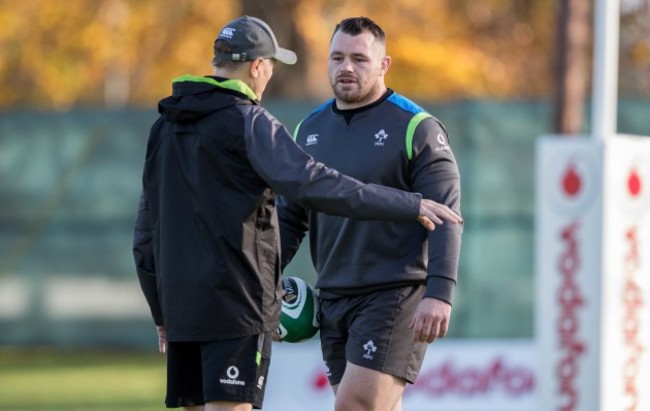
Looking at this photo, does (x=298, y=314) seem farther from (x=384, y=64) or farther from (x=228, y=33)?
(x=228, y=33)

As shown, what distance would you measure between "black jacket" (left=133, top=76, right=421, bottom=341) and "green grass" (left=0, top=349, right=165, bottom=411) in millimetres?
6344

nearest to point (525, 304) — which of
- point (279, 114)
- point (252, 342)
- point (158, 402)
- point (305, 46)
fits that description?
point (279, 114)

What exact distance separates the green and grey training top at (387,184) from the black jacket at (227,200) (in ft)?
2.17

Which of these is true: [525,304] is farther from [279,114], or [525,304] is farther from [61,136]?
[61,136]

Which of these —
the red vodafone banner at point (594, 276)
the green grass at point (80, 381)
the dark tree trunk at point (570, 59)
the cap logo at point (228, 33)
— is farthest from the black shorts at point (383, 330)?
the dark tree trunk at point (570, 59)

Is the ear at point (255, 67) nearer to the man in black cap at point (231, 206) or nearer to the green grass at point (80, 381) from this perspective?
the man in black cap at point (231, 206)

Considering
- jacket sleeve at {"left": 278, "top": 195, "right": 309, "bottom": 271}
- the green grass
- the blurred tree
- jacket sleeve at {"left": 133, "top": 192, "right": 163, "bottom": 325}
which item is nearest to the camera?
jacket sleeve at {"left": 133, "top": 192, "right": 163, "bottom": 325}

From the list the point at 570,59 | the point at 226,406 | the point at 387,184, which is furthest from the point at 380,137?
the point at 570,59

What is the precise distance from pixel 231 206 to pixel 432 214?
0.79 metres

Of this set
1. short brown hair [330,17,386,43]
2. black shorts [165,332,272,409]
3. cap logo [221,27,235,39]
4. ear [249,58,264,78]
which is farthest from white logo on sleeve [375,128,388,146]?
black shorts [165,332,272,409]

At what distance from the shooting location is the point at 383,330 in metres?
6.72

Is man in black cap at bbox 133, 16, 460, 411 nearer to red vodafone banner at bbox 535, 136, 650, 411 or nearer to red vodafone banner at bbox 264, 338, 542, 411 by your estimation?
red vodafone banner at bbox 535, 136, 650, 411

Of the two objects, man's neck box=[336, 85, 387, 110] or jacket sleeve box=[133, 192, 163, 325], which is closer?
jacket sleeve box=[133, 192, 163, 325]

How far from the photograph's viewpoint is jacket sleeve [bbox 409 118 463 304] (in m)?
6.46
